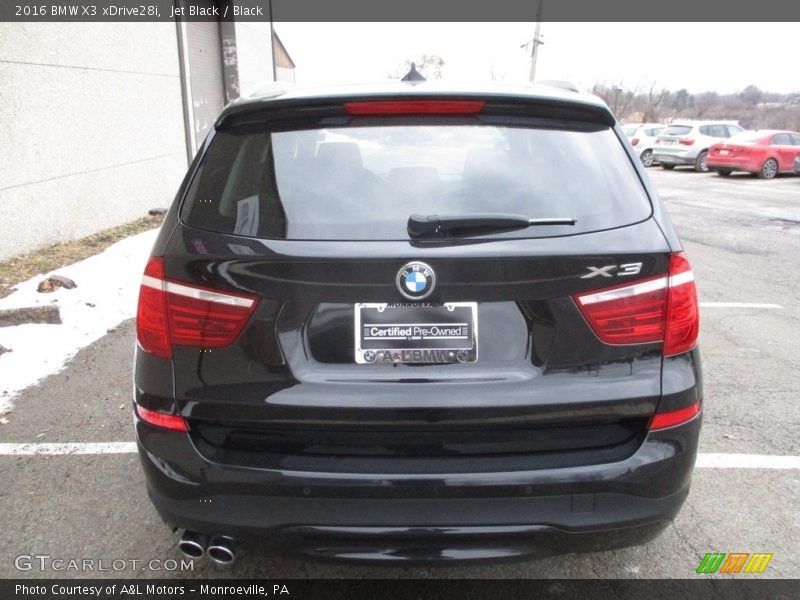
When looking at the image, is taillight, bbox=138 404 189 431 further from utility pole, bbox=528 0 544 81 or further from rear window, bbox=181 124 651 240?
utility pole, bbox=528 0 544 81

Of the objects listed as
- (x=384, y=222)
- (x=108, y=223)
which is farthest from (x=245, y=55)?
(x=384, y=222)

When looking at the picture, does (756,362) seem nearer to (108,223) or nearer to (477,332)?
(477,332)

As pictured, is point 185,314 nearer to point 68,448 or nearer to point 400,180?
point 400,180

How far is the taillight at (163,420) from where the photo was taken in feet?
6.45

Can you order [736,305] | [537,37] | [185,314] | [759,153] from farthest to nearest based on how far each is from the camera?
[537,37], [759,153], [736,305], [185,314]

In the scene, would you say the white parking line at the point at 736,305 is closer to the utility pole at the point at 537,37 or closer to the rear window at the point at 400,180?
the rear window at the point at 400,180

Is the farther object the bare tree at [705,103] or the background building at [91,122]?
the bare tree at [705,103]

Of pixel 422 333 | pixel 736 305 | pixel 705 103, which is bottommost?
pixel 705 103

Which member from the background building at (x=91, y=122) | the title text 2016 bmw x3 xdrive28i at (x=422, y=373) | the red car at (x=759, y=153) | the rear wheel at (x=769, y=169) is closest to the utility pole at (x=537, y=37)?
the red car at (x=759, y=153)

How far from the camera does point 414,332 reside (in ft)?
→ 6.16

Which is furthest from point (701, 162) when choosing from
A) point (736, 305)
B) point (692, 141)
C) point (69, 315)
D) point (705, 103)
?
point (705, 103)

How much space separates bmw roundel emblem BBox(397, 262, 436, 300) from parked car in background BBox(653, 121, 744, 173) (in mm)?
23344

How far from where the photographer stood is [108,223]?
8.71 metres

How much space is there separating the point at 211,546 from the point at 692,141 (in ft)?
78.7
